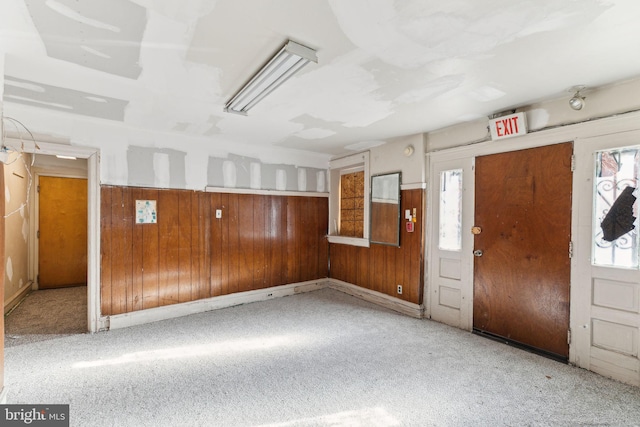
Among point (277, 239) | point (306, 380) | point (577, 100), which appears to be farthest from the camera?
point (277, 239)

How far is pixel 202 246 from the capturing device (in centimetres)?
423

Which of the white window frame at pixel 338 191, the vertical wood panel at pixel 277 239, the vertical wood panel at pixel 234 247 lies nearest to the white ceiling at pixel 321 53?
the vertical wood panel at pixel 234 247

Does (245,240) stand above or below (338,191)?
below

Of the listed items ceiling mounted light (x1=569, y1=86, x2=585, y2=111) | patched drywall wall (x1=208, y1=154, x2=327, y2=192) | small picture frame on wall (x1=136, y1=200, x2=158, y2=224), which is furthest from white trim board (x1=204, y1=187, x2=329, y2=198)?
ceiling mounted light (x1=569, y1=86, x2=585, y2=111)

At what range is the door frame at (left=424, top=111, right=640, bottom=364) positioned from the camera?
2477mm

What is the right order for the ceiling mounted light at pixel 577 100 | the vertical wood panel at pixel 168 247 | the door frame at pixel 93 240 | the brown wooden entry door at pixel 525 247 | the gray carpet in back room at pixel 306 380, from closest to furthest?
the gray carpet in back room at pixel 306 380, the ceiling mounted light at pixel 577 100, the brown wooden entry door at pixel 525 247, the door frame at pixel 93 240, the vertical wood panel at pixel 168 247

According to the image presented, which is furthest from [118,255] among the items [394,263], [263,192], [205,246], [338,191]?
[394,263]

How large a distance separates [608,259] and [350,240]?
3.26m

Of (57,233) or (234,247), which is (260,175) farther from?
(57,233)

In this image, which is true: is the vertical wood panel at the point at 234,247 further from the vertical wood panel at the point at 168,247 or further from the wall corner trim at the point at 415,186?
the wall corner trim at the point at 415,186

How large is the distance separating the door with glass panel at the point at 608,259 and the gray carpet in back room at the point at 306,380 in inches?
8.8

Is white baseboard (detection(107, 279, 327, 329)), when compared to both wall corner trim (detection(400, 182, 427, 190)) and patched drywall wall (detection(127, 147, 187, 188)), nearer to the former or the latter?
patched drywall wall (detection(127, 147, 187, 188))

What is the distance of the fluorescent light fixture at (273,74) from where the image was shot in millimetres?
1904

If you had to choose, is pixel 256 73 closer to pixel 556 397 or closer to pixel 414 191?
pixel 414 191
